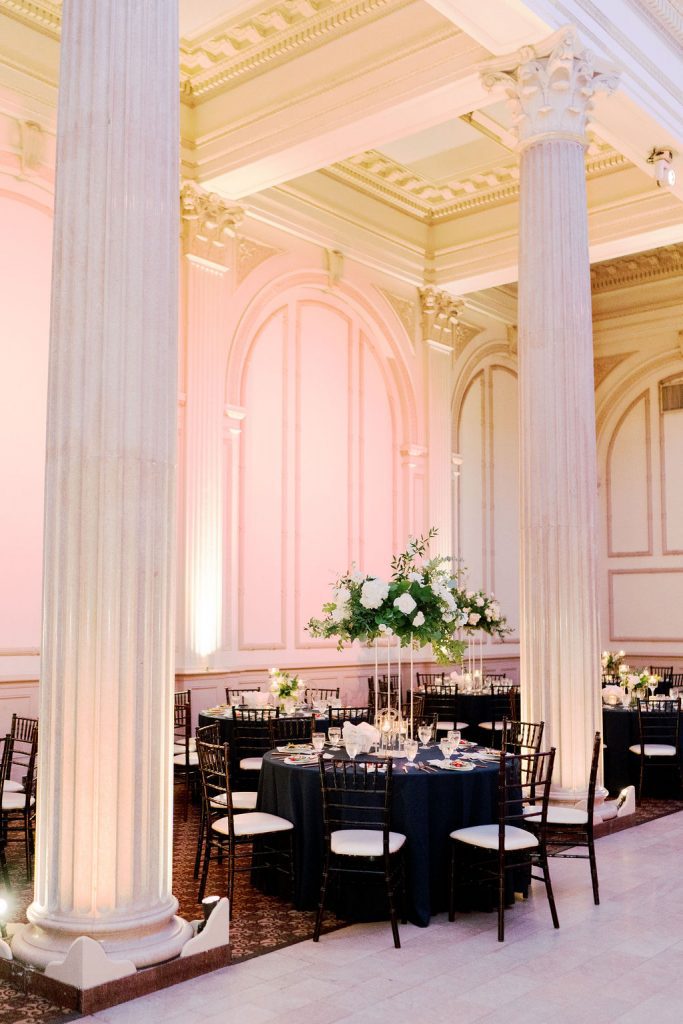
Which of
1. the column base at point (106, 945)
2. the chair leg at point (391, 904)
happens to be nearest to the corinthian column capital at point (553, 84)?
the chair leg at point (391, 904)

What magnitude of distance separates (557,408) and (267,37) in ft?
15.3

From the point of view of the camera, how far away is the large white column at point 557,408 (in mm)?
7059

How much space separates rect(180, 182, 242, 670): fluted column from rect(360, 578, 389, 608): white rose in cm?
460

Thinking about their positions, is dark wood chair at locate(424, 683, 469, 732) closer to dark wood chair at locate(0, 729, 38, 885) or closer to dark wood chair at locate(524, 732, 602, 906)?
dark wood chair at locate(524, 732, 602, 906)

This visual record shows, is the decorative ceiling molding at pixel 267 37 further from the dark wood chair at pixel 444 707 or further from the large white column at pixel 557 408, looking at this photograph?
the dark wood chair at pixel 444 707

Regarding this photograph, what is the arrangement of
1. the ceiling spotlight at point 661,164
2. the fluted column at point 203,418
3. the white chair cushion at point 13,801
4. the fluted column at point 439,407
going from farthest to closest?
the fluted column at point 439,407
the fluted column at point 203,418
the ceiling spotlight at point 661,164
the white chair cushion at point 13,801

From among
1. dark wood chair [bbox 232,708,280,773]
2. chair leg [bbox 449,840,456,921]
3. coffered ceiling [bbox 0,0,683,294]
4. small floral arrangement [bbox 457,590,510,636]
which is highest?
coffered ceiling [bbox 0,0,683,294]

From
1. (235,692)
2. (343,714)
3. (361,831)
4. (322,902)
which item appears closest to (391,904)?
(322,902)

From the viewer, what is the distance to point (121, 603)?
3.97 metres

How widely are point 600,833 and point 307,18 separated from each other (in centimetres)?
723

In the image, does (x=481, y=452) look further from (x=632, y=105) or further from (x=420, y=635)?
(x=420, y=635)

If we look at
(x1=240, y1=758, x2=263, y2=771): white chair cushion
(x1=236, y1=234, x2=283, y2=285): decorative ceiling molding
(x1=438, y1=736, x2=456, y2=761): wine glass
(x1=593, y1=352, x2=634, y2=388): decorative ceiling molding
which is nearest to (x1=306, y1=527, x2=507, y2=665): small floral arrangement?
(x1=438, y1=736, x2=456, y2=761): wine glass

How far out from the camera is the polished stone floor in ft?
12.5

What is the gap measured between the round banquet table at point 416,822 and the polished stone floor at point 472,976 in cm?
16
